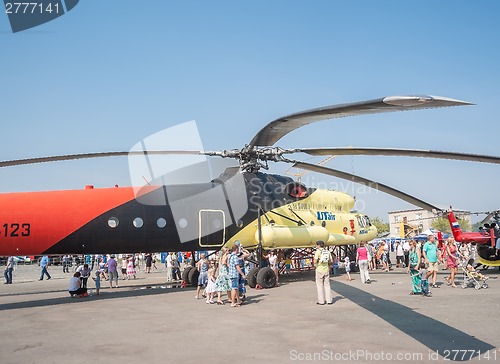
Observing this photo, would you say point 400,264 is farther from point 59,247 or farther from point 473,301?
point 59,247

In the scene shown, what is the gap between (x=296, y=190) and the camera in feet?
59.5

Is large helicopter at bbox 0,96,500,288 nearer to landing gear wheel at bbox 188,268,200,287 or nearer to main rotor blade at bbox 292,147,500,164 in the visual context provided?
main rotor blade at bbox 292,147,500,164

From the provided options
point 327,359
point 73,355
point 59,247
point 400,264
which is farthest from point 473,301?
point 400,264

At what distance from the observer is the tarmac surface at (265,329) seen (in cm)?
677

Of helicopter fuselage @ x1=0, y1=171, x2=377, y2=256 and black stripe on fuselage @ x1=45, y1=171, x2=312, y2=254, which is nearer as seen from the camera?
helicopter fuselage @ x1=0, y1=171, x2=377, y2=256

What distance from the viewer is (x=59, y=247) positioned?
1316 centimetres

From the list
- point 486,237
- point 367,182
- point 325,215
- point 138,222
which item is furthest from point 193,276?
point 486,237

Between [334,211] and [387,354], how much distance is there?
1391 centimetres

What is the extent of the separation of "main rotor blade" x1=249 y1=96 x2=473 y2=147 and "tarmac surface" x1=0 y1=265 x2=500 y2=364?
4.18 metres

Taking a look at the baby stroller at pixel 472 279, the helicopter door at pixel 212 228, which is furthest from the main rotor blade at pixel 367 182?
the helicopter door at pixel 212 228

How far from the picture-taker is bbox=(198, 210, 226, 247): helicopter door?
15.6m

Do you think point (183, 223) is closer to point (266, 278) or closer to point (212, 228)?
point (212, 228)

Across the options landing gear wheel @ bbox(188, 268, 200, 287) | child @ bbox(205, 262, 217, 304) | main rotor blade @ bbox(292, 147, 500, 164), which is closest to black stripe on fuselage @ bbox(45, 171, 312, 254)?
landing gear wheel @ bbox(188, 268, 200, 287)

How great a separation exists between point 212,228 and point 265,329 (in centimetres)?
746
